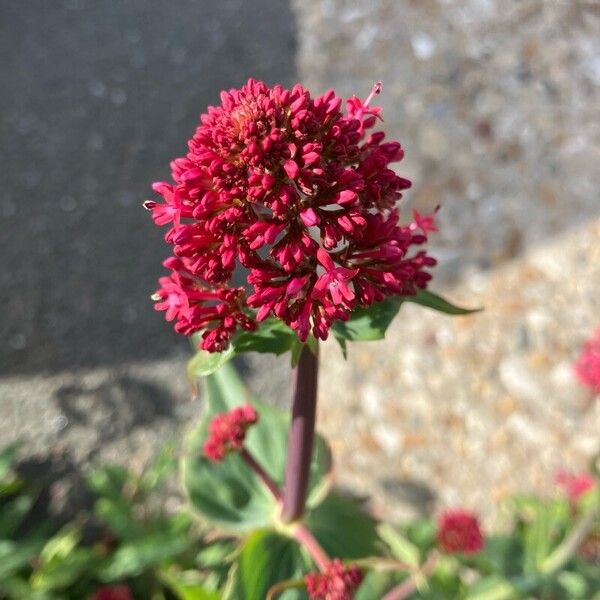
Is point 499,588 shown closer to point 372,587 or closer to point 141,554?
point 372,587

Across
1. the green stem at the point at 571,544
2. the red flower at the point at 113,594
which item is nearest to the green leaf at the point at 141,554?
the red flower at the point at 113,594

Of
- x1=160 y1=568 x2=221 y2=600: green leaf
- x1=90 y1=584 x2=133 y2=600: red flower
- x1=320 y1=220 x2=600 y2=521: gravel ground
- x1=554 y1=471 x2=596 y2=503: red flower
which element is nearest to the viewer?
x1=160 y1=568 x2=221 y2=600: green leaf

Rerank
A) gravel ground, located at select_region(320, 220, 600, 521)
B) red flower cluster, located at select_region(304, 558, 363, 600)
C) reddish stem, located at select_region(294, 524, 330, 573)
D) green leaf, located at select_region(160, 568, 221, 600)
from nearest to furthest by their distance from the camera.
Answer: red flower cluster, located at select_region(304, 558, 363, 600) < reddish stem, located at select_region(294, 524, 330, 573) < green leaf, located at select_region(160, 568, 221, 600) < gravel ground, located at select_region(320, 220, 600, 521)

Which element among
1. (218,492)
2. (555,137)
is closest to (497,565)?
(218,492)

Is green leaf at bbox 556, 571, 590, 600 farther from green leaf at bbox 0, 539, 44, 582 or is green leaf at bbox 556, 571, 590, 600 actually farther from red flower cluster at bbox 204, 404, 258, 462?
green leaf at bbox 0, 539, 44, 582

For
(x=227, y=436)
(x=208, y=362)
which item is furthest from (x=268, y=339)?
(x=227, y=436)

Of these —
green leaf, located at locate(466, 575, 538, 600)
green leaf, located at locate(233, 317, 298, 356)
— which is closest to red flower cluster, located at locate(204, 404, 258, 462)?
green leaf, located at locate(233, 317, 298, 356)

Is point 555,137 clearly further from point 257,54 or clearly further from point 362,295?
point 362,295

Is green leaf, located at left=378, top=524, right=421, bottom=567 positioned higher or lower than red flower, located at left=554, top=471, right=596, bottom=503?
higher
